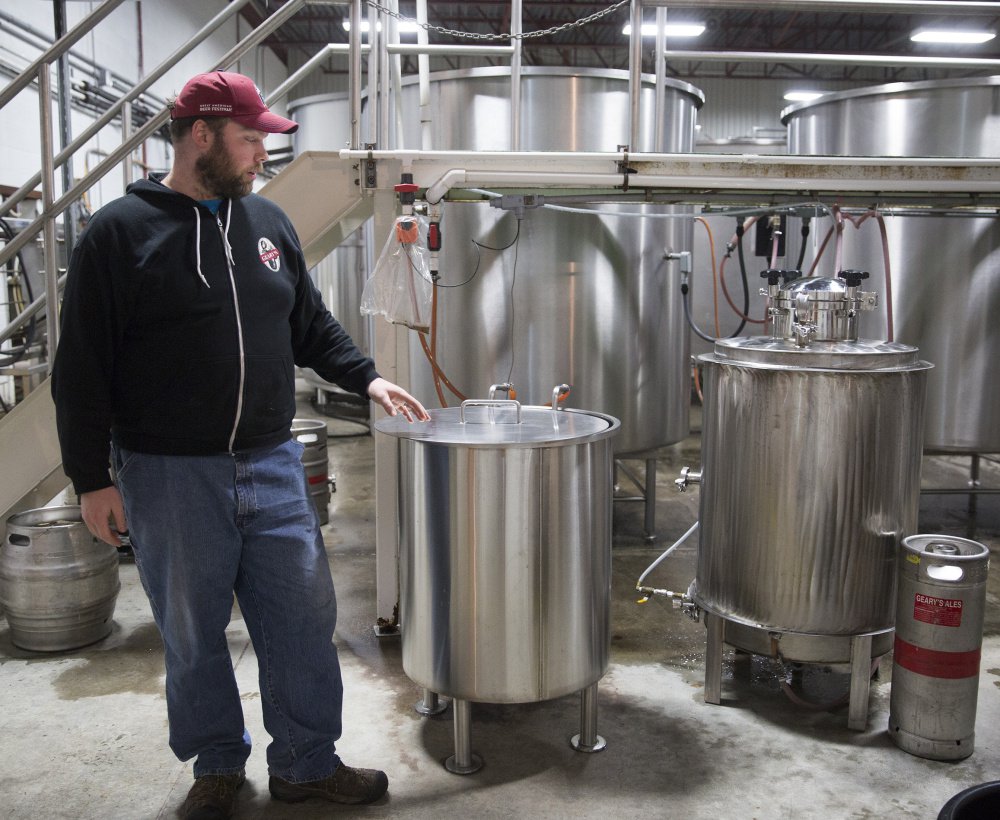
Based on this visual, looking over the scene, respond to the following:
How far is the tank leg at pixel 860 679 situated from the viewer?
2.36 m

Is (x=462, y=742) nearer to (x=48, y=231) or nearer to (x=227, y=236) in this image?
(x=227, y=236)

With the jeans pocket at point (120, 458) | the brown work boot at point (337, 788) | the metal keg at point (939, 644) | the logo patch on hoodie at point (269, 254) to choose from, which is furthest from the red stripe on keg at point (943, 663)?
the jeans pocket at point (120, 458)

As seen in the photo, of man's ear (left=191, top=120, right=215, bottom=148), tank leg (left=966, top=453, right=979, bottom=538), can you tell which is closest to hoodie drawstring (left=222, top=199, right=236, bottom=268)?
man's ear (left=191, top=120, right=215, bottom=148)

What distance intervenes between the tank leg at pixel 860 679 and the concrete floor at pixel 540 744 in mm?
41

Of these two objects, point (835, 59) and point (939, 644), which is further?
point (835, 59)

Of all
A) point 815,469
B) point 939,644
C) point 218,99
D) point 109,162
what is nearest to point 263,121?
point 218,99

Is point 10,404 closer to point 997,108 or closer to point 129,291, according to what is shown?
point 129,291

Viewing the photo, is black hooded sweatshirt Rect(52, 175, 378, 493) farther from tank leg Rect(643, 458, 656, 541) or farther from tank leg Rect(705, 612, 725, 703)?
tank leg Rect(643, 458, 656, 541)

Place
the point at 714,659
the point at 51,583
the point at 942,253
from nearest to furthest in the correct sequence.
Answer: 1. the point at 714,659
2. the point at 51,583
3. the point at 942,253

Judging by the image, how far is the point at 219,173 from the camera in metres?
1.75

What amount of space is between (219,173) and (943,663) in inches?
80.3

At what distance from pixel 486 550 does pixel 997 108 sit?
311 cm

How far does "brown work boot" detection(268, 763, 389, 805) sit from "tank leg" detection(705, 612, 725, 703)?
102cm

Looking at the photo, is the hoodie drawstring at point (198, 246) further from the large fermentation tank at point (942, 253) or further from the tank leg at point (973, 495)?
the tank leg at point (973, 495)
